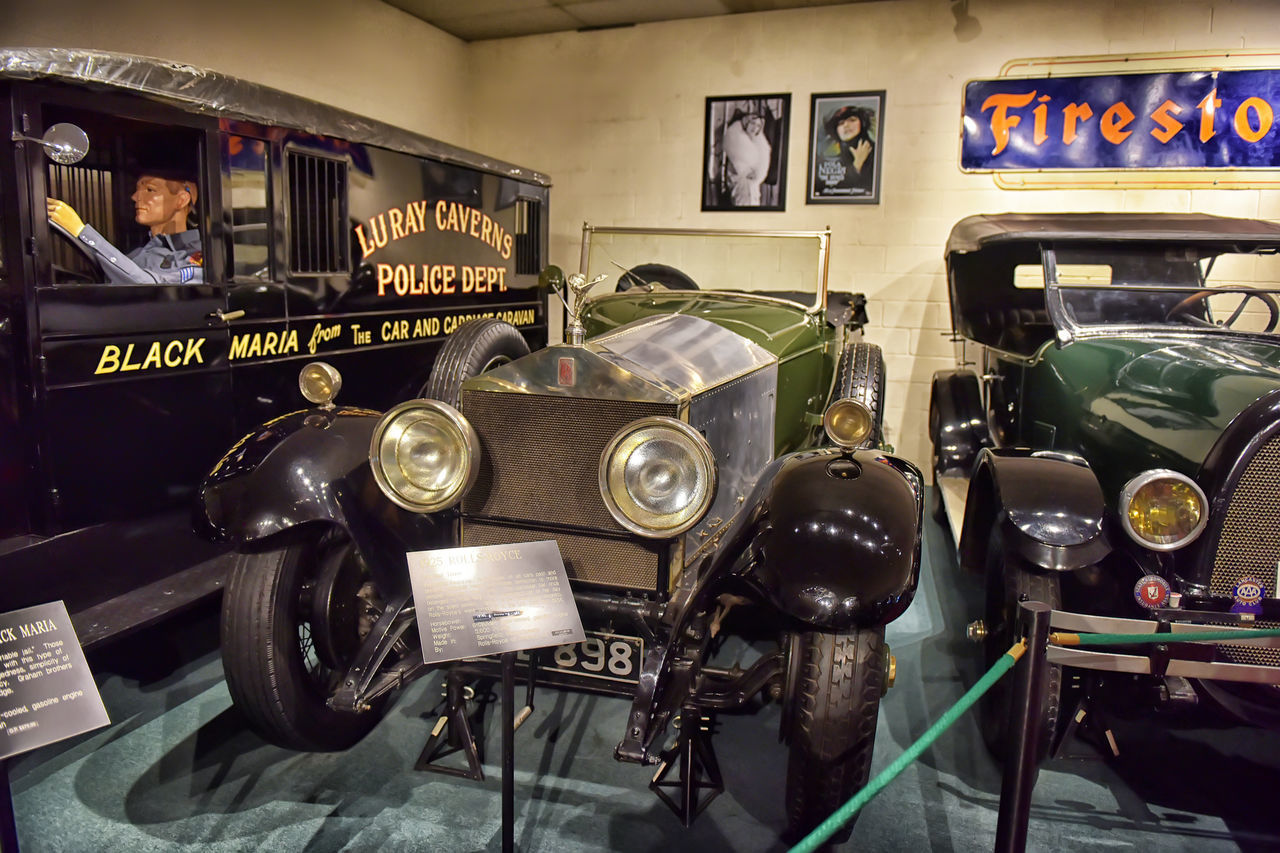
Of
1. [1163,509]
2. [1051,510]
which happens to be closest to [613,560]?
[1051,510]

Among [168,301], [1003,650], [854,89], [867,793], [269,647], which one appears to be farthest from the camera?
[854,89]

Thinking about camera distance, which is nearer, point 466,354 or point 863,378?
point 466,354

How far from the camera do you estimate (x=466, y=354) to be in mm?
3328

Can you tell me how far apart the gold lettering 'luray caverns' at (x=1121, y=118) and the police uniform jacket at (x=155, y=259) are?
5157 millimetres

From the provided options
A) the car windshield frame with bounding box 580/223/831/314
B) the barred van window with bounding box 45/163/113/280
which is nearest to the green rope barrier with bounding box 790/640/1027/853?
the car windshield frame with bounding box 580/223/831/314

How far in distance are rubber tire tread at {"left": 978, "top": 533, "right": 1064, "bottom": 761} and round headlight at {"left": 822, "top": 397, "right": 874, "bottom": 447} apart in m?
0.57

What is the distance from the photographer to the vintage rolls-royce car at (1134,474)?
7.14 feet

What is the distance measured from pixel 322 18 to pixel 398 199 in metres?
2.38

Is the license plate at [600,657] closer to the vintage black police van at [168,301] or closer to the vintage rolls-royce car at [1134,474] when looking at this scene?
the vintage rolls-royce car at [1134,474]

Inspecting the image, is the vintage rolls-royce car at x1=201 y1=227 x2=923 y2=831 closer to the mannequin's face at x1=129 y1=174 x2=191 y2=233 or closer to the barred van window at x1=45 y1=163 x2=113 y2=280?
the mannequin's face at x1=129 y1=174 x2=191 y2=233

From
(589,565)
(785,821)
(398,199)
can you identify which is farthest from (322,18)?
(785,821)

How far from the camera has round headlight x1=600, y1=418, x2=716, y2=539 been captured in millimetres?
2088

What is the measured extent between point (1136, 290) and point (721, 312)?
171cm

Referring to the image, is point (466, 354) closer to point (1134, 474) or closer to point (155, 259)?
point (155, 259)
